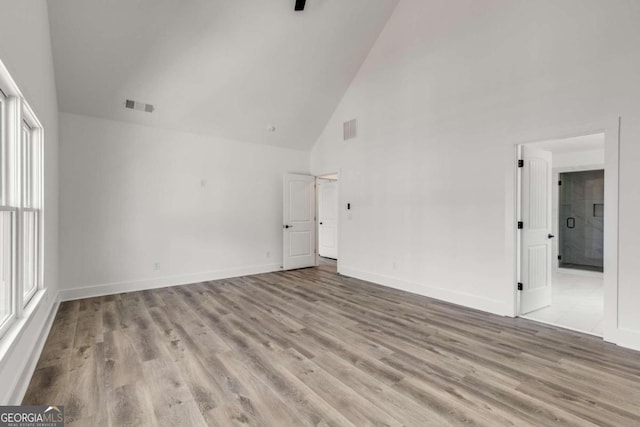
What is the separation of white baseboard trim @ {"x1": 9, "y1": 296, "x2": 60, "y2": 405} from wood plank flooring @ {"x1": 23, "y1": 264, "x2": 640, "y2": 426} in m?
0.06

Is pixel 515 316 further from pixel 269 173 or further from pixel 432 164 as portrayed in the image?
pixel 269 173

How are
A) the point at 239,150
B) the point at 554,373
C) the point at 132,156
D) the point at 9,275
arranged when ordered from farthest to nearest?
the point at 239,150 → the point at 132,156 → the point at 554,373 → the point at 9,275

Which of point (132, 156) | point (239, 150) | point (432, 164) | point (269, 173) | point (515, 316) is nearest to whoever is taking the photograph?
point (515, 316)

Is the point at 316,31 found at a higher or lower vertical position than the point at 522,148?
higher

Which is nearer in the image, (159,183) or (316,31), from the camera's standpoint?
(316,31)

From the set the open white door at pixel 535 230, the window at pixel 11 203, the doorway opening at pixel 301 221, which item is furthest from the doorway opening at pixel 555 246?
the window at pixel 11 203

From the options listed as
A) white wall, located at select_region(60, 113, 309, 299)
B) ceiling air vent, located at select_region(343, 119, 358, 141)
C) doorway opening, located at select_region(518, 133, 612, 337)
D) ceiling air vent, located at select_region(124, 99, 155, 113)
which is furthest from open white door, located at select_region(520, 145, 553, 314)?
ceiling air vent, located at select_region(124, 99, 155, 113)

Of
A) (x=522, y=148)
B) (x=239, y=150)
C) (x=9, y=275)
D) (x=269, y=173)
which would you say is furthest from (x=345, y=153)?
(x=9, y=275)

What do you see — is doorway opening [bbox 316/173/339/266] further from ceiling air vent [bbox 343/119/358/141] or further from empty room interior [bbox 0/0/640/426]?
ceiling air vent [bbox 343/119/358/141]

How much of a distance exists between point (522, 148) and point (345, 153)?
310 cm

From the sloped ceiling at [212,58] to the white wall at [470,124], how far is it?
2.57 ft

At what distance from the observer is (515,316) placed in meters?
3.63

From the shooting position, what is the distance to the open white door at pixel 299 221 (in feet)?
21.3

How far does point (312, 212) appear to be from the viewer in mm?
6938
